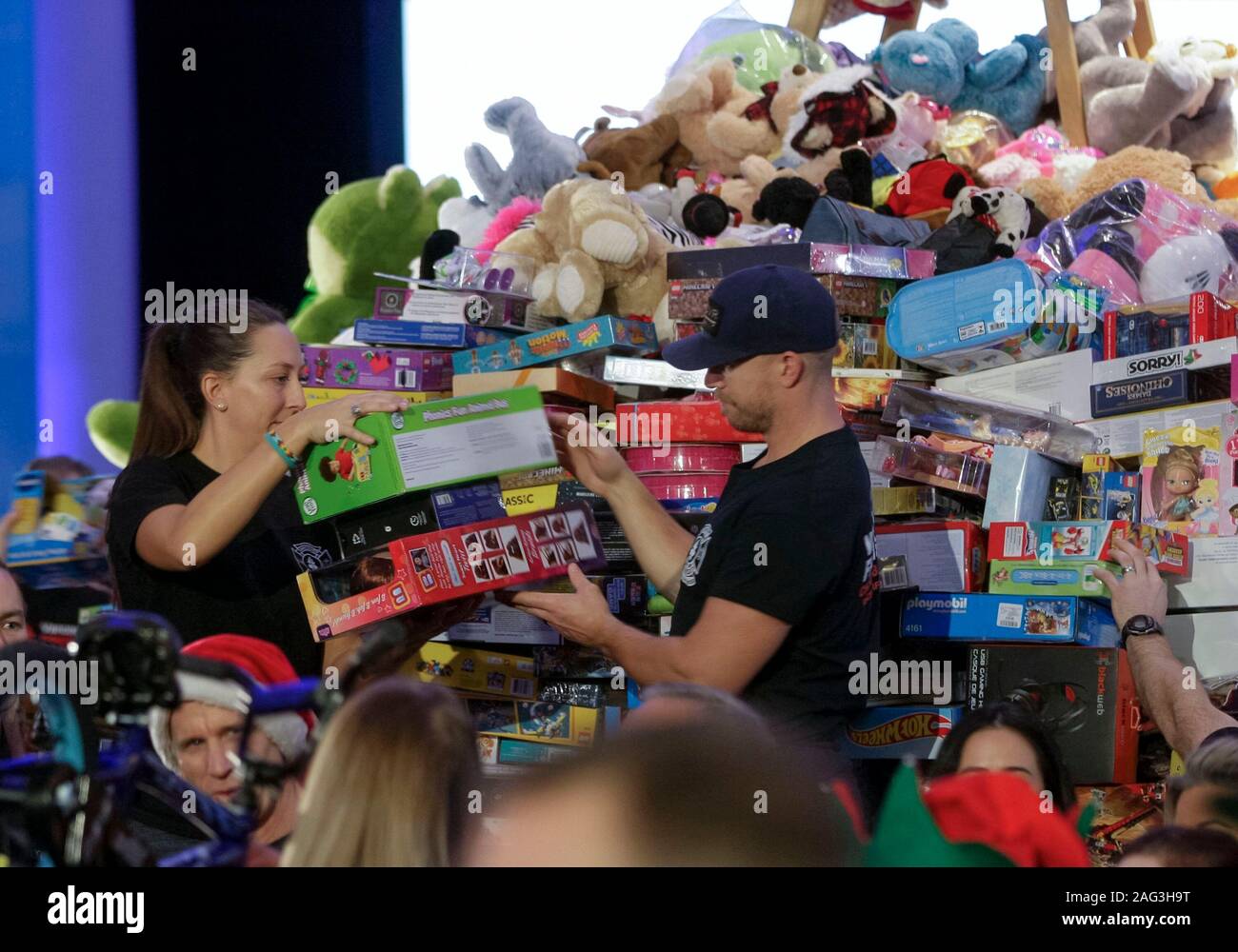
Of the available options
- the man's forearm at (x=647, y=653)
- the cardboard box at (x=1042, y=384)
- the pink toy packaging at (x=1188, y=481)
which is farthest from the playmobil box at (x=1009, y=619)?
the man's forearm at (x=647, y=653)

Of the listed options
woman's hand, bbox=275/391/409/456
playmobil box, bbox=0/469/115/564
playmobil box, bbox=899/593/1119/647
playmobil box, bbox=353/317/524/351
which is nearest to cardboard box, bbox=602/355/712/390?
playmobil box, bbox=353/317/524/351

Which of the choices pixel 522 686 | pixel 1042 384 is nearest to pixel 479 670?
pixel 522 686

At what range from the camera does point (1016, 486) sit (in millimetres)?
2932

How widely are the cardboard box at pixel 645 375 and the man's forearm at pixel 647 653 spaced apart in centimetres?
109

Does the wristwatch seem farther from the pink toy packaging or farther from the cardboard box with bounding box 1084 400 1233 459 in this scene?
the cardboard box with bounding box 1084 400 1233 459

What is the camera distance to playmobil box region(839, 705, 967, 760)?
2723mm

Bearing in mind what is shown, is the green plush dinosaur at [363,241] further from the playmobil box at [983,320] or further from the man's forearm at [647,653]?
the man's forearm at [647,653]

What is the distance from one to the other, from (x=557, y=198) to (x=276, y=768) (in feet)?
8.52

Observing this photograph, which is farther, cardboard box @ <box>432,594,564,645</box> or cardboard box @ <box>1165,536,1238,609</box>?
cardboard box @ <box>432,594,564,645</box>

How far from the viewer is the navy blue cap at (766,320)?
2227mm

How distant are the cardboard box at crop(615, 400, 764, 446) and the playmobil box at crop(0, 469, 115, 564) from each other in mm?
1116

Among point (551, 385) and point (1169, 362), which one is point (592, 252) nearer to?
point (551, 385)

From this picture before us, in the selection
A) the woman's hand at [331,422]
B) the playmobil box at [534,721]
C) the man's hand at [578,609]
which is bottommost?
the playmobil box at [534,721]

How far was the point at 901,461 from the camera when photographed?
3.02m
